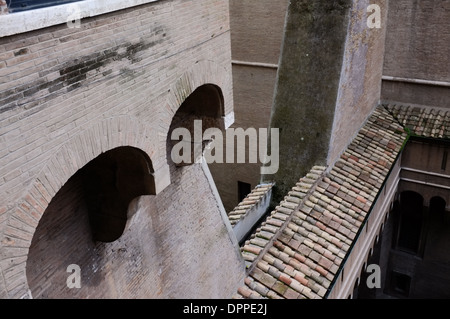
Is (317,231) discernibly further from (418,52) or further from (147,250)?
(418,52)

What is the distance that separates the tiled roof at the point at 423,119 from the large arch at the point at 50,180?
832cm

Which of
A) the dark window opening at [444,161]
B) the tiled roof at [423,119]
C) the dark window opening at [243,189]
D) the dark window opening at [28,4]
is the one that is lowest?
the dark window opening at [243,189]

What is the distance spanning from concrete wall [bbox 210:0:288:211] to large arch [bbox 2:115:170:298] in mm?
8820

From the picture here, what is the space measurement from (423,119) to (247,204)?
5348 mm

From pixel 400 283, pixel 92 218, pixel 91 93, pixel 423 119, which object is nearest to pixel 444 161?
pixel 423 119

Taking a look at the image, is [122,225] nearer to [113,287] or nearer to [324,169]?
[113,287]

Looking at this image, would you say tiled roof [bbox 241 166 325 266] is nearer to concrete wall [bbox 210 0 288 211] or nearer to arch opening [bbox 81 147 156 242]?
arch opening [bbox 81 147 156 242]

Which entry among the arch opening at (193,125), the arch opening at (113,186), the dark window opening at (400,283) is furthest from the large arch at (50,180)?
the dark window opening at (400,283)

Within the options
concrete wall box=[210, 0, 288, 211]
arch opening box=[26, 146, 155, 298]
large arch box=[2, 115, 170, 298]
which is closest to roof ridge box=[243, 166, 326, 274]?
arch opening box=[26, 146, 155, 298]

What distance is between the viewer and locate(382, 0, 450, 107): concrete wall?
32.7 feet

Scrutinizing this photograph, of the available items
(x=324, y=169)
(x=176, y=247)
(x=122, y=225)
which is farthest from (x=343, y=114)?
(x=122, y=225)

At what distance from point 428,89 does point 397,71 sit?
82cm

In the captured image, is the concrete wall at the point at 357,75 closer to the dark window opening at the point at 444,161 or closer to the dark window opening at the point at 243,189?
the dark window opening at the point at 444,161

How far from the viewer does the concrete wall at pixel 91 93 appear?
8.79ft
